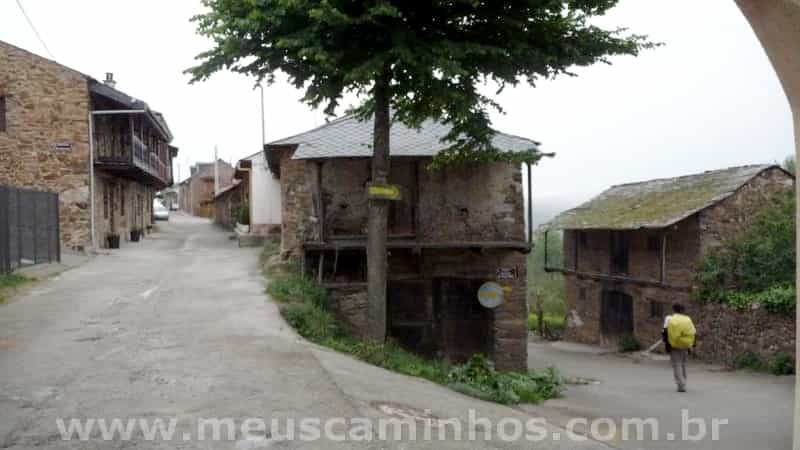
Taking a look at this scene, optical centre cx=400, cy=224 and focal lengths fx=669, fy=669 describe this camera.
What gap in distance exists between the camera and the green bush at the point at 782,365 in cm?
1612

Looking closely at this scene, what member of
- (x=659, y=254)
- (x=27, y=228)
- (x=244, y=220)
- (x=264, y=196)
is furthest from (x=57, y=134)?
(x=659, y=254)

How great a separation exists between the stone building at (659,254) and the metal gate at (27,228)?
16.4 meters

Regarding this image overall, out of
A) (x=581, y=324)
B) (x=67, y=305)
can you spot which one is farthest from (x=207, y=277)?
(x=581, y=324)

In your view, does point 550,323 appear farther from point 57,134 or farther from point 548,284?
point 57,134

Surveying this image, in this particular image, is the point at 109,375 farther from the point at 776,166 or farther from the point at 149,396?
the point at 776,166

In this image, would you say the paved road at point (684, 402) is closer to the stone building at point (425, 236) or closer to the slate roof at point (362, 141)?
the stone building at point (425, 236)

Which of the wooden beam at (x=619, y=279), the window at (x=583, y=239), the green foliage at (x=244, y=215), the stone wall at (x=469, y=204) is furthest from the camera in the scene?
the green foliage at (x=244, y=215)

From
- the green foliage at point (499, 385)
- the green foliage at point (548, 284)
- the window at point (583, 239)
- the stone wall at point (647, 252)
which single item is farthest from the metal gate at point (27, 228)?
the window at point (583, 239)

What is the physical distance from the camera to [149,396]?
6301 mm

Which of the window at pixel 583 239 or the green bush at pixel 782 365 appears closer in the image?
the green bush at pixel 782 365

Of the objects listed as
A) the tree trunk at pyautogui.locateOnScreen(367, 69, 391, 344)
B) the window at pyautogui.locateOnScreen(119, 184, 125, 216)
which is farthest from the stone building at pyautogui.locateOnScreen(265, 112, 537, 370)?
the window at pyautogui.locateOnScreen(119, 184, 125, 216)

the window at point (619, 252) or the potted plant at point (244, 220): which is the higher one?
the potted plant at point (244, 220)

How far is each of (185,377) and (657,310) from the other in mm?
17680

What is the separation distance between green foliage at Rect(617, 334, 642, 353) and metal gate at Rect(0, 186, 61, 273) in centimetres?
1724
